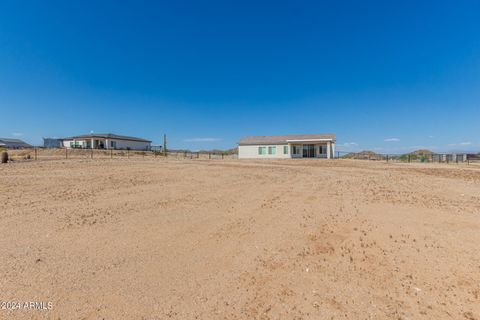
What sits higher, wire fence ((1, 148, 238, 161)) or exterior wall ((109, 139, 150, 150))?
exterior wall ((109, 139, 150, 150))

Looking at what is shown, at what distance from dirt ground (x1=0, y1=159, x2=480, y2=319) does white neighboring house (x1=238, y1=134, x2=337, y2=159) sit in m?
27.4

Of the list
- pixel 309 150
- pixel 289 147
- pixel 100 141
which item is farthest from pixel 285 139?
pixel 100 141

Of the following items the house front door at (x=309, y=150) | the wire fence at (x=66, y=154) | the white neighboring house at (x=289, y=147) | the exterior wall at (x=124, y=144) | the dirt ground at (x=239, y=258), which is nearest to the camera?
the dirt ground at (x=239, y=258)

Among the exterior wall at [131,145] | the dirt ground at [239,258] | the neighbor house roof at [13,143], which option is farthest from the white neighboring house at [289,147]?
the neighbor house roof at [13,143]

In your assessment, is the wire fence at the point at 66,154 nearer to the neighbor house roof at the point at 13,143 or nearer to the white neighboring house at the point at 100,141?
the white neighboring house at the point at 100,141

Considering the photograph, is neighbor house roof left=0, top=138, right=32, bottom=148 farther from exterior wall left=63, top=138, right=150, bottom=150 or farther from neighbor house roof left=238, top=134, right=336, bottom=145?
neighbor house roof left=238, top=134, right=336, bottom=145

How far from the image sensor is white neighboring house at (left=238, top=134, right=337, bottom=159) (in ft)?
115

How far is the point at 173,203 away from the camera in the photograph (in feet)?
26.0

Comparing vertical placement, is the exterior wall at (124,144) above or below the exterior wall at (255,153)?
above

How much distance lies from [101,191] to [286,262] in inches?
327

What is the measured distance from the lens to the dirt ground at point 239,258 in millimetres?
3100

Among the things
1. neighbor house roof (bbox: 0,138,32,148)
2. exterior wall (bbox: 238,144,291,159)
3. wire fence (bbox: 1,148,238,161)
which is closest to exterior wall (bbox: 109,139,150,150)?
wire fence (bbox: 1,148,238,161)

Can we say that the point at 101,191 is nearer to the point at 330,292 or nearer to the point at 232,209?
the point at 232,209

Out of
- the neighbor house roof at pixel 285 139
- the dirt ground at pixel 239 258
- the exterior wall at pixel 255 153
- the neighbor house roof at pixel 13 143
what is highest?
the neighbor house roof at pixel 13 143
